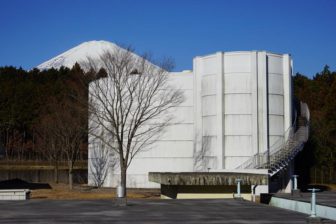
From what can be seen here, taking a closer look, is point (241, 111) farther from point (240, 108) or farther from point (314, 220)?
point (314, 220)

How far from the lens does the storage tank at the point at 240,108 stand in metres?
39.8

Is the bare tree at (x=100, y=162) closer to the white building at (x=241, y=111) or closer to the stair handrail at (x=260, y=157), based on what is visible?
the white building at (x=241, y=111)

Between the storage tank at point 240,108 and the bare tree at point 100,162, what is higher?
the storage tank at point 240,108

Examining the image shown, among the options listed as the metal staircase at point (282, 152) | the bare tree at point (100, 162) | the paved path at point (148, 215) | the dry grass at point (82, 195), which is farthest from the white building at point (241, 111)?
the paved path at point (148, 215)

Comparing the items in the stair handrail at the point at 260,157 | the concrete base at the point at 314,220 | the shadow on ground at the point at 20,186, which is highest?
the stair handrail at the point at 260,157

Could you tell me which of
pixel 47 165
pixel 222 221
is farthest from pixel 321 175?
pixel 222 221

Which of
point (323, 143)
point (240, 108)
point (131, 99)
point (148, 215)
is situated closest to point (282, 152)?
point (240, 108)

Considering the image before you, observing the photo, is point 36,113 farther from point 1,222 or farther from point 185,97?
point 1,222

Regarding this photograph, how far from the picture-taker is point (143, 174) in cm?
4419

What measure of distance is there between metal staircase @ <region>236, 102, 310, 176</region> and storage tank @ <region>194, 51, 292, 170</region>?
1.27ft

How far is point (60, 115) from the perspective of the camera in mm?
52000

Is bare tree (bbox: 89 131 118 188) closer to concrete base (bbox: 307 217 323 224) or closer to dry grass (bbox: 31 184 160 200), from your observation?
dry grass (bbox: 31 184 160 200)

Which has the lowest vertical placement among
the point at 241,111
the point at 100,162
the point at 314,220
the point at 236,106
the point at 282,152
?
the point at 314,220

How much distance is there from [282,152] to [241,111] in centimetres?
408
